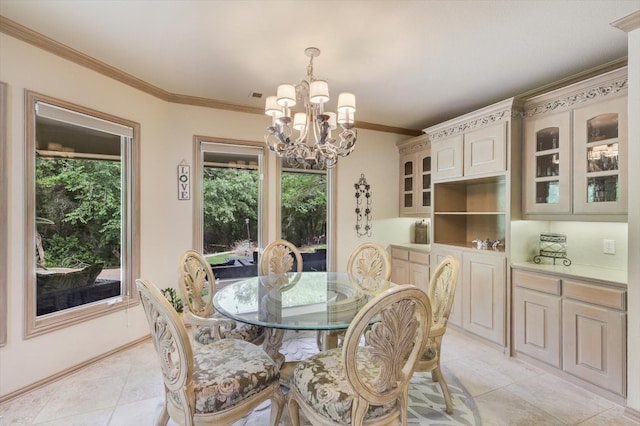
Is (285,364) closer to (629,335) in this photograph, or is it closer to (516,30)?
(629,335)

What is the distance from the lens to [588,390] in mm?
2408

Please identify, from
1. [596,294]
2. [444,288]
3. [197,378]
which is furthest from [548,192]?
[197,378]

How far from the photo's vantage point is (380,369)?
1451 mm

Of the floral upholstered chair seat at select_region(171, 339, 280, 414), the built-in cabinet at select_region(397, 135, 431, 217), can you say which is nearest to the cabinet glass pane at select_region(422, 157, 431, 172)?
the built-in cabinet at select_region(397, 135, 431, 217)

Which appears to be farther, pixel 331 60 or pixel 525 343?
pixel 525 343

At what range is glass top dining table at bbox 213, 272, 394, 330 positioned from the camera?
1844 mm

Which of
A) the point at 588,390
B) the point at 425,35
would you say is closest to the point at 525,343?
the point at 588,390

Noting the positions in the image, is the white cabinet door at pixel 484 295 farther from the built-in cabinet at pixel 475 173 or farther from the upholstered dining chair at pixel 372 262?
the upholstered dining chair at pixel 372 262

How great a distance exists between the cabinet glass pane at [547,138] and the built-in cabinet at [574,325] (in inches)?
44.6

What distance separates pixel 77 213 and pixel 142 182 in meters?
0.62

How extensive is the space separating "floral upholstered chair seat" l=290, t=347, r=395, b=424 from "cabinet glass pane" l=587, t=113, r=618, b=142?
2472 millimetres

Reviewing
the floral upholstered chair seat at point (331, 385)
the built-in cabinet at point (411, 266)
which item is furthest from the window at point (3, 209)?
the built-in cabinet at point (411, 266)

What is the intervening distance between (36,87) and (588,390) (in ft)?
15.5

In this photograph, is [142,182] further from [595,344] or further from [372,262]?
[595,344]
